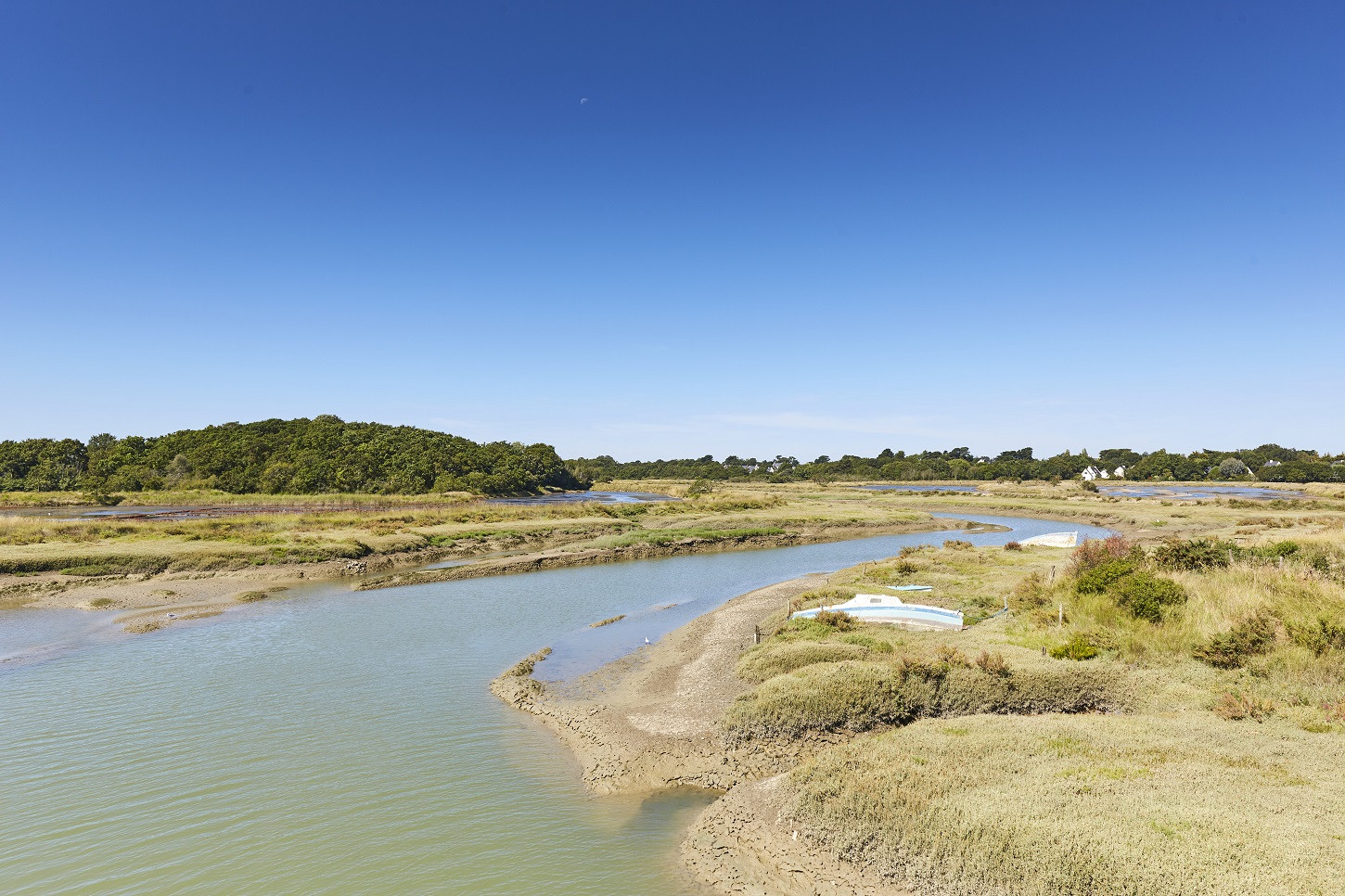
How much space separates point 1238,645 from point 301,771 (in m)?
Answer: 24.0

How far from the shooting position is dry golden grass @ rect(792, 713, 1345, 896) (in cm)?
873

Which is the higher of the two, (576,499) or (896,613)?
(576,499)

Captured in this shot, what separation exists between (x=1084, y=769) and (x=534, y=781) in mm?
11427

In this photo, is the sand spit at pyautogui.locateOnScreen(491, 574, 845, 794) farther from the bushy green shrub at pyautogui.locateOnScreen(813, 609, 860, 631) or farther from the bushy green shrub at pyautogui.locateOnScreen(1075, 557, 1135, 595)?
the bushy green shrub at pyautogui.locateOnScreen(1075, 557, 1135, 595)

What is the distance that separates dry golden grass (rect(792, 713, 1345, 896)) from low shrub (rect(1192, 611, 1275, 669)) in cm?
404

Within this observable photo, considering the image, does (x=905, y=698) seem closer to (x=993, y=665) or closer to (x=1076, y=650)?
(x=993, y=665)

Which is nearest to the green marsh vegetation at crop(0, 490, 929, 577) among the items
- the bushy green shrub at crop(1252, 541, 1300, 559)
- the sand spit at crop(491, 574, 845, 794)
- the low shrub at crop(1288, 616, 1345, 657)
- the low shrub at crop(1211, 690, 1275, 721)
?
the sand spit at crop(491, 574, 845, 794)

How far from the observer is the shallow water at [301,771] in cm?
1159

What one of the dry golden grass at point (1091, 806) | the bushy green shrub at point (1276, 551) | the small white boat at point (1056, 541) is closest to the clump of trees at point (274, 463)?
the small white boat at point (1056, 541)

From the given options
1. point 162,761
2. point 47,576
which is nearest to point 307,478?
point 47,576

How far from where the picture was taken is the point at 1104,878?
348 inches

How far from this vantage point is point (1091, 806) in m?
10.2

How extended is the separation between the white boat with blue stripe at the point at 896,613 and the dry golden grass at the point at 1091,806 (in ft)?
33.6

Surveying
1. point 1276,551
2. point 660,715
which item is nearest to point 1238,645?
point 660,715
